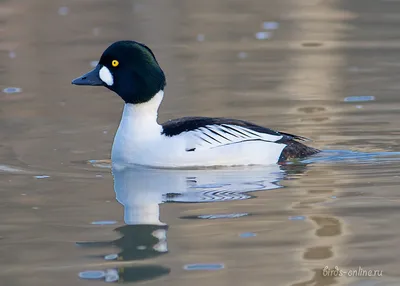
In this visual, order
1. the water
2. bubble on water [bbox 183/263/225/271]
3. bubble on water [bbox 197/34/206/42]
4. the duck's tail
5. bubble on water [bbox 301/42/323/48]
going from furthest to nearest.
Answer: bubble on water [bbox 197/34/206/42]
bubble on water [bbox 301/42/323/48]
the duck's tail
the water
bubble on water [bbox 183/263/225/271]

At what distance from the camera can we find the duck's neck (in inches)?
381

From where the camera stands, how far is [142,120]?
9.71 metres

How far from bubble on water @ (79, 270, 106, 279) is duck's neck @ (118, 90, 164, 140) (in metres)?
3.28

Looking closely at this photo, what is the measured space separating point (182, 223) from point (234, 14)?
13.8 meters

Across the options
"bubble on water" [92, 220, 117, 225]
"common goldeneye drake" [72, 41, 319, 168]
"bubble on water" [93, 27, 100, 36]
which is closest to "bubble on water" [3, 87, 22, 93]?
"common goldeneye drake" [72, 41, 319, 168]

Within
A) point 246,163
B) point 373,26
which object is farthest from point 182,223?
point 373,26

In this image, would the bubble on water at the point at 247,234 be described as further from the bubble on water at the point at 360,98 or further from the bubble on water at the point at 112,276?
the bubble on water at the point at 360,98

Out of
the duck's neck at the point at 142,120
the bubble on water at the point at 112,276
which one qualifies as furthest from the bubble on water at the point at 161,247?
the duck's neck at the point at 142,120

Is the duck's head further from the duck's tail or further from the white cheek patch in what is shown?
the duck's tail

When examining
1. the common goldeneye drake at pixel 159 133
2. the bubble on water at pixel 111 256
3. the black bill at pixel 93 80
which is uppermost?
the black bill at pixel 93 80

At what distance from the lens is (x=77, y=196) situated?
28.2ft

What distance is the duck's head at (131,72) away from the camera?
9.69 m

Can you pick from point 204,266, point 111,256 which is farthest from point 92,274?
point 204,266

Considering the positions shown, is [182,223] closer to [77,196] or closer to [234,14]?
[77,196]
